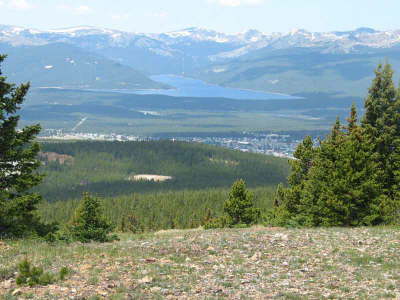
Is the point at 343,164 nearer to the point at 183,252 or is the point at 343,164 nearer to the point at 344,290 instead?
the point at 183,252

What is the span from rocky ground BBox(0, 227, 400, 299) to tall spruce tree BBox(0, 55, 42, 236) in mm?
4584

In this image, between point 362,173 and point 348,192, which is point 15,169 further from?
point 362,173

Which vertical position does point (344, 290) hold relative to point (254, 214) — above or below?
above

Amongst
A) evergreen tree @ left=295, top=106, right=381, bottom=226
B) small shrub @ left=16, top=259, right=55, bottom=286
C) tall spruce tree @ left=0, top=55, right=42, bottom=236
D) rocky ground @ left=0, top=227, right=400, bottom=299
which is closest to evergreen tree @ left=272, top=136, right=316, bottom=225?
evergreen tree @ left=295, top=106, right=381, bottom=226

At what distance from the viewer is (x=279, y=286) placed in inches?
804

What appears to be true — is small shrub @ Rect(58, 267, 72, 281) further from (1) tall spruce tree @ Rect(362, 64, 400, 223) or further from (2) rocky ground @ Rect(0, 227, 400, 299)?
(1) tall spruce tree @ Rect(362, 64, 400, 223)

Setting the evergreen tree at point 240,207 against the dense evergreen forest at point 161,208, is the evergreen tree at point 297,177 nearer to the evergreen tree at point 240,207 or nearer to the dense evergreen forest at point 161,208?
the evergreen tree at point 240,207

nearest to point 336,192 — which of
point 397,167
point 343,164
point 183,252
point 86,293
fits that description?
point 343,164

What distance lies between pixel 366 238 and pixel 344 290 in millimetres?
11763

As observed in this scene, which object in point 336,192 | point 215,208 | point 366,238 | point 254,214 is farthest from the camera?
point 215,208

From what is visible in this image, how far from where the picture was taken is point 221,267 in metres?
23.4

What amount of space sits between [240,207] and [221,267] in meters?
48.1

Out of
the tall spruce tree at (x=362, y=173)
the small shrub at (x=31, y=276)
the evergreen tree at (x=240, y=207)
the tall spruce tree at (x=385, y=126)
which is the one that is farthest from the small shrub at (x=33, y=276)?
the evergreen tree at (x=240, y=207)

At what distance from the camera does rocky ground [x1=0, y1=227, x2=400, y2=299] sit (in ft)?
63.2
